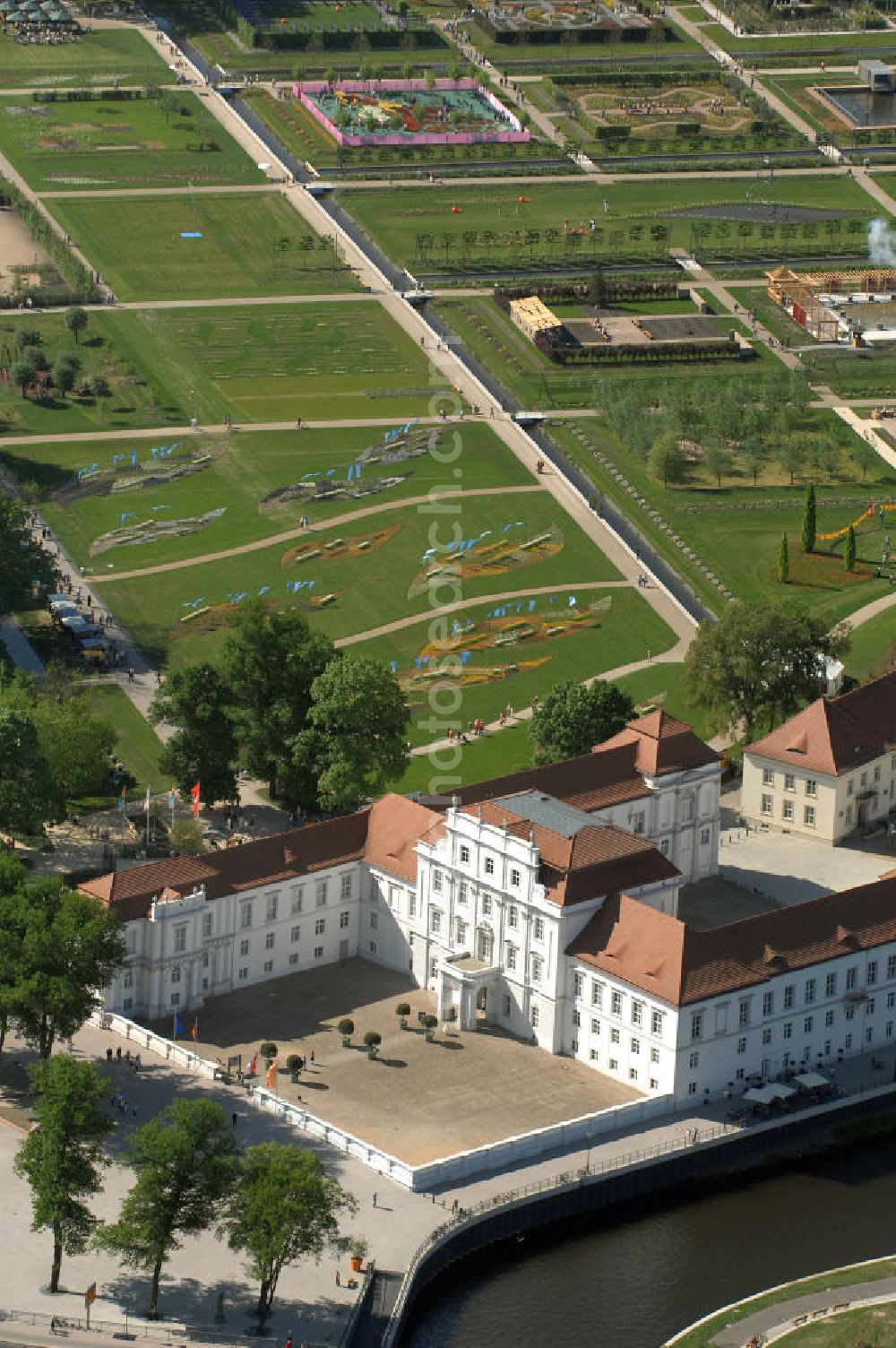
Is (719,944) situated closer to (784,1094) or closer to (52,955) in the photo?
(784,1094)

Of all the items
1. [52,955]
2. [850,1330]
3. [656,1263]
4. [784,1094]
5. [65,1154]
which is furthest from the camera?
[784,1094]

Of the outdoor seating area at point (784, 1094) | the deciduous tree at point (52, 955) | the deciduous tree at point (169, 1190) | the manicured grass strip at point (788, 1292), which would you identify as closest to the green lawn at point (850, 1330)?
the manicured grass strip at point (788, 1292)

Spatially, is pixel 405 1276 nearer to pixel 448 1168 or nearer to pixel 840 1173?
pixel 448 1168

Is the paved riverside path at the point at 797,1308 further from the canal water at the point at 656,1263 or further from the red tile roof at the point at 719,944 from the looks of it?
the red tile roof at the point at 719,944

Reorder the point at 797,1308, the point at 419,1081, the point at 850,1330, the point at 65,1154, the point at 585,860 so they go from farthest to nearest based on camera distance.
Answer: the point at 585,860, the point at 419,1081, the point at 797,1308, the point at 65,1154, the point at 850,1330

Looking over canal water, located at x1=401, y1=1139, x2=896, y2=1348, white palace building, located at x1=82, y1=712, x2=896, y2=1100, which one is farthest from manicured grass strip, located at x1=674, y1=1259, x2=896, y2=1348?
white palace building, located at x1=82, y1=712, x2=896, y2=1100

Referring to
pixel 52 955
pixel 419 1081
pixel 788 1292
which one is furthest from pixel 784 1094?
pixel 52 955

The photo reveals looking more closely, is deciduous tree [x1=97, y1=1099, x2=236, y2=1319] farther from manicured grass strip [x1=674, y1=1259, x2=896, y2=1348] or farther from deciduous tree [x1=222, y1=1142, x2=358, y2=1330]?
manicured grass strip [x1=674, y1=1259, x2=896, y2=1348]
